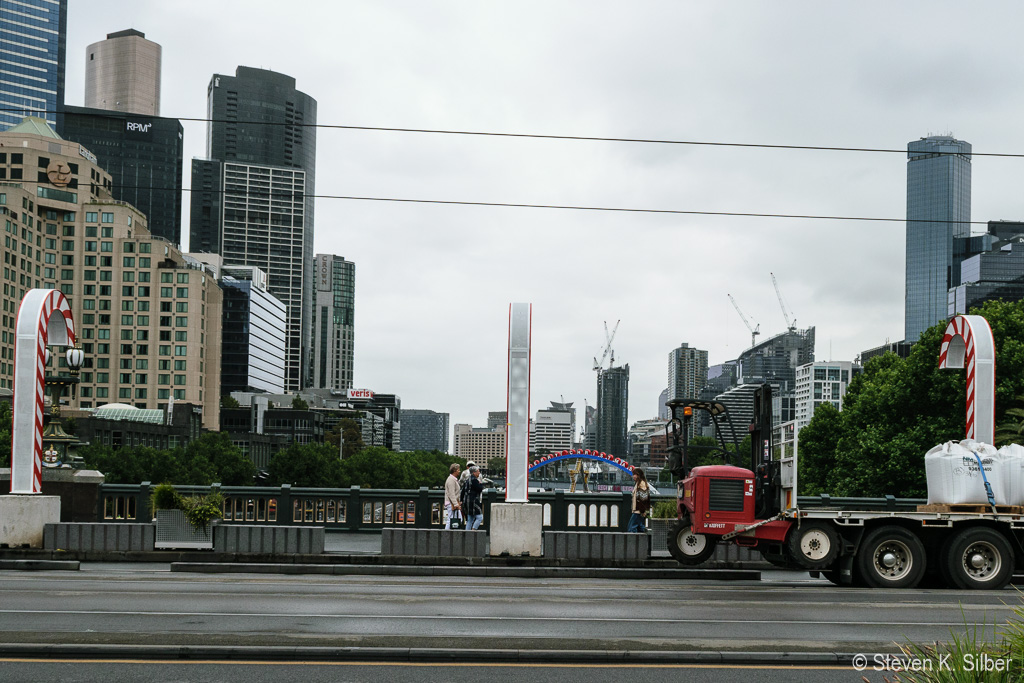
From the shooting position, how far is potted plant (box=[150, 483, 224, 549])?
23297mm

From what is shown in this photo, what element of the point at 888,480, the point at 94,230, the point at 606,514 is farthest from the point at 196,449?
the point at 606,514

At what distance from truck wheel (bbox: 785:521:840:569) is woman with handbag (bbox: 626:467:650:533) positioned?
5.21 meters

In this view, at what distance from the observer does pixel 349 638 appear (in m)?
11.7

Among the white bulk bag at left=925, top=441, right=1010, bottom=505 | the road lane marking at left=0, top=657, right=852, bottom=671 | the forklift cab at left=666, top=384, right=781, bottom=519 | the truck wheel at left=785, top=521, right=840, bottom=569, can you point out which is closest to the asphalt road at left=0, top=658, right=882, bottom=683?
the road lane marking at left=0, top=657, right=852, bottom=671

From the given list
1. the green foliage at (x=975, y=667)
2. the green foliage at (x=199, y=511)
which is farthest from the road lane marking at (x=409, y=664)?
the green foliage at (x=199, y=511)

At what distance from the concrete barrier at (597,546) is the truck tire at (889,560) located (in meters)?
5.02

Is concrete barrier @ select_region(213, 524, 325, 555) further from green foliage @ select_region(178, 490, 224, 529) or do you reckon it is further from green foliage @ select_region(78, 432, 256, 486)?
green foliage @ select_region(78, 432, 256, 486)

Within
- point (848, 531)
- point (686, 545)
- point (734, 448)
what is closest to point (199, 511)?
point (686, 545)

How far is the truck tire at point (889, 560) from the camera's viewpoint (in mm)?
18828

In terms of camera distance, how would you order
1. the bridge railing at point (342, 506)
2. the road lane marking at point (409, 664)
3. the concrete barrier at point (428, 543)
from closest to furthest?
the road lane marking at point (409, 664) < the concrete barrier at point (428, 543) < the bridge railing at point (342, 506)

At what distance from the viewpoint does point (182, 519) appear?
23406 mm

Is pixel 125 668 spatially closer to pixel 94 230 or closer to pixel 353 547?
pixel 353 547

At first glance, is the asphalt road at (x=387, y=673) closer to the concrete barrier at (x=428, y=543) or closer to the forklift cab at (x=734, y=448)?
the forklift cab at (x=734, y=448)

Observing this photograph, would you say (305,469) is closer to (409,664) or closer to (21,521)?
(21,521)
